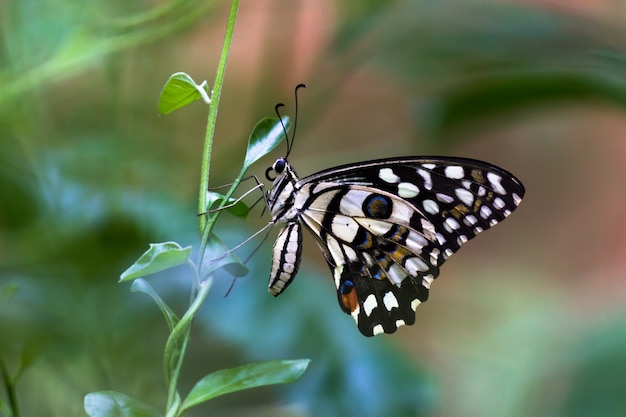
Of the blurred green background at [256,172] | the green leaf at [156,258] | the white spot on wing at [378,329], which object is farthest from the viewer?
the blurred green background at [256,172]

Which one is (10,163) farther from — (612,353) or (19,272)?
(612,353)

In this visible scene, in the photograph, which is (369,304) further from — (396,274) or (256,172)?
(256,172)

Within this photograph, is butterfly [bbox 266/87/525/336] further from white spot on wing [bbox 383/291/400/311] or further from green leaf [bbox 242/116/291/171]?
green leaf [bbox 242/116/291/171]

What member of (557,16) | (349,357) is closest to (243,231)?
(349,357)

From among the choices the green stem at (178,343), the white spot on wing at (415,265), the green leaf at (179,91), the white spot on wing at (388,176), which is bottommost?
the green stem at (178,343)

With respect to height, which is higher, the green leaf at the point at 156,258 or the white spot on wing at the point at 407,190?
the white spot on wing at the point at 407,190

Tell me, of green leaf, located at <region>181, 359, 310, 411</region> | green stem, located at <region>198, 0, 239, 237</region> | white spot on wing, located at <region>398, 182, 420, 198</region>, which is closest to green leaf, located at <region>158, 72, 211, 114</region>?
green stem, located at <region>198, 0, 239, 237</region>

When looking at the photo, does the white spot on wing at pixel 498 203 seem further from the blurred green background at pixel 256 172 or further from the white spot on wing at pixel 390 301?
the blurred green background at pixel 256 172

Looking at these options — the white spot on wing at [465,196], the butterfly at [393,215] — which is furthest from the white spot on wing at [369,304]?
the white spot on wing at [465,196]
